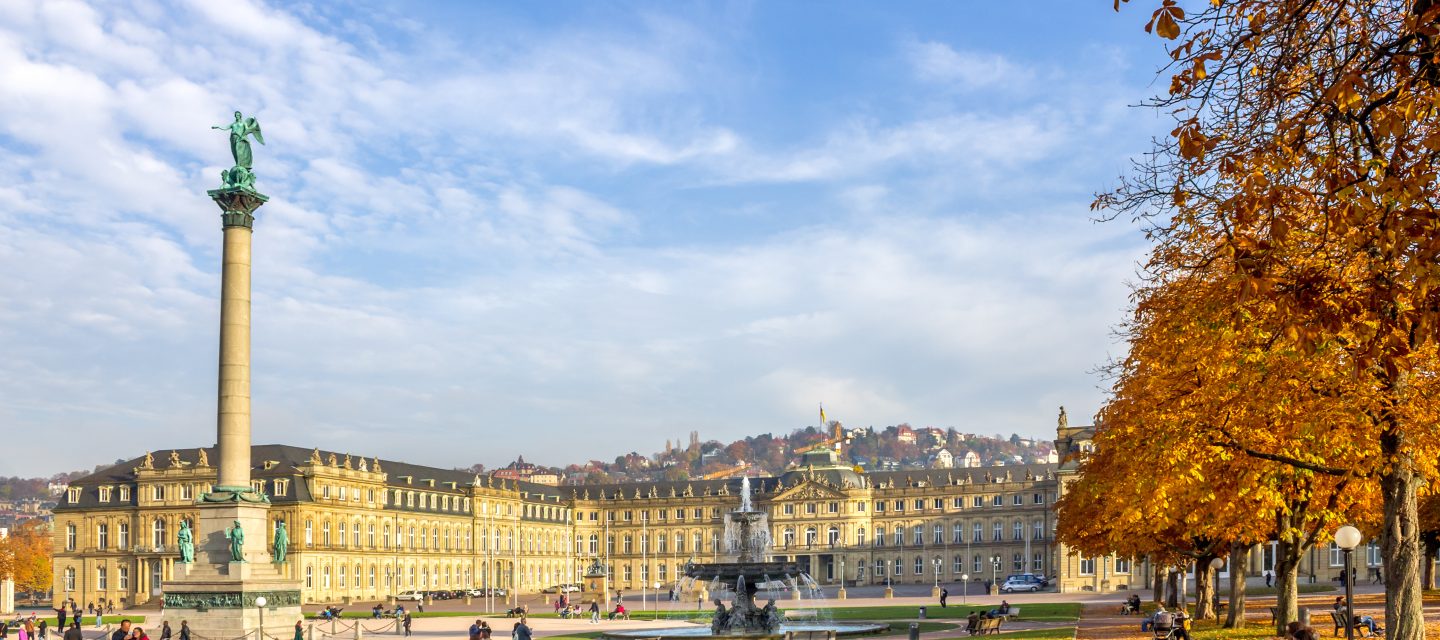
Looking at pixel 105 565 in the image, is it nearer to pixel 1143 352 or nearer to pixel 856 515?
pixel 856 515

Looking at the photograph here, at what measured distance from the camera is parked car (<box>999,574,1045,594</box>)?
124125mm

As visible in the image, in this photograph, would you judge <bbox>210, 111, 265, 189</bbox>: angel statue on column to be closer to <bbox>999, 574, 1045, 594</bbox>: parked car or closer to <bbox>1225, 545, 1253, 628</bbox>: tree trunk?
<bbox>1225, 545, 1253, 628</bbox>: tree trunk

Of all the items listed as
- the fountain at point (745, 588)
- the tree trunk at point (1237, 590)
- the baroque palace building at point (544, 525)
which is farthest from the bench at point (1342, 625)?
the baroque palace building at point (544, 525)

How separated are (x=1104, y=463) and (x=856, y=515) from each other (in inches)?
4575

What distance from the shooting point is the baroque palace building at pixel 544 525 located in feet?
399

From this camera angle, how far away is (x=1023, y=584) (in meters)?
125

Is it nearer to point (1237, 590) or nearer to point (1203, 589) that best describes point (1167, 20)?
point (1237, 590)

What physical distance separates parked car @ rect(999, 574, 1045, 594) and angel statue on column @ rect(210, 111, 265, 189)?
84.0 metres

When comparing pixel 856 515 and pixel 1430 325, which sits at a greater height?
pixel 1430 325

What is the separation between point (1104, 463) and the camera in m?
48.2

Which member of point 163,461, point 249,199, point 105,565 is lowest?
point 105,565

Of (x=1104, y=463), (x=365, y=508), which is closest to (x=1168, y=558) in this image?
(x=1104, y=463)

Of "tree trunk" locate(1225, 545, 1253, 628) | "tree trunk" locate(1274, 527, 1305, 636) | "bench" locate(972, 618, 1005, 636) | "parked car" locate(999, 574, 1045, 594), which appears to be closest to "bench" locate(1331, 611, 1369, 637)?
"tree trunk" locate(1274, 527, 1305, 636)

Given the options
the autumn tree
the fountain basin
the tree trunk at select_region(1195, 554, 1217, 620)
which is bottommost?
the fountain basin
